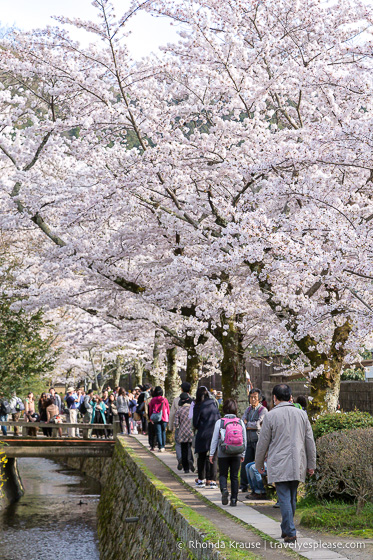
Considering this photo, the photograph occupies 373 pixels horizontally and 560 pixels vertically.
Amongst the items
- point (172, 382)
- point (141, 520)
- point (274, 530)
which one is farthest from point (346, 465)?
point (172, 382)

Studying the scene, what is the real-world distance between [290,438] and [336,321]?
5101 millimetres

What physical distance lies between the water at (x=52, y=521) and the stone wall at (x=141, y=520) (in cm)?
68

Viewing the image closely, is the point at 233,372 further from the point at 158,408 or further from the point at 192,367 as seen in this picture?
the point at 192,367

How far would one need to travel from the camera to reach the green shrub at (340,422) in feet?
28.2

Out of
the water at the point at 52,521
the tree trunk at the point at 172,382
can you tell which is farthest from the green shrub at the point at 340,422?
the tree trunk at the point at 172,382

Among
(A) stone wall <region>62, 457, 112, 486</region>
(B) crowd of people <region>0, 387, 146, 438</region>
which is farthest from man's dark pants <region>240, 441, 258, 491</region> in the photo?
(B) crowd of people <region>0, 387, 146, 438</region>

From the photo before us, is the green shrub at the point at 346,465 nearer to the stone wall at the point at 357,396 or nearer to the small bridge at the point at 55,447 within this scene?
the stone wall at the point at 357,396

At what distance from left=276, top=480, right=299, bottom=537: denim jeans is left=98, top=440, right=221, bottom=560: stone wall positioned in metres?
0.85

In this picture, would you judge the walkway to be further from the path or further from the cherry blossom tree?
the cherry blossom tree

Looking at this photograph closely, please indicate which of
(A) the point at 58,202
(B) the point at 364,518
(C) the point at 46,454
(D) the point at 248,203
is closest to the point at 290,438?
(B) the point at 364,518

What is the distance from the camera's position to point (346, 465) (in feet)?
24.4

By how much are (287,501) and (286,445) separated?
0.53m

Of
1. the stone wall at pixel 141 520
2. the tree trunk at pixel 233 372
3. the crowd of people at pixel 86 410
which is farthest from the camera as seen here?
→ the crowd of people at pixel 86 410

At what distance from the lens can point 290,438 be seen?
6227 millimetres
